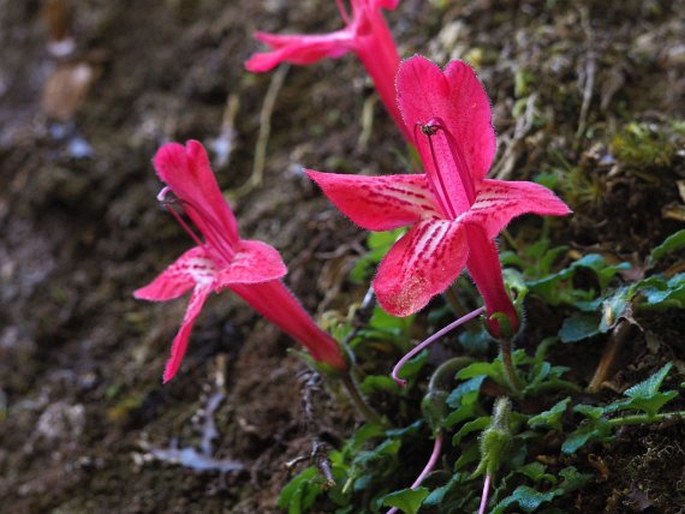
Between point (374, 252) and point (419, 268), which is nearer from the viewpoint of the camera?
point (419, 268)

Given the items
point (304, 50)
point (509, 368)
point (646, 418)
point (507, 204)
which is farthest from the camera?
point (304, 50)

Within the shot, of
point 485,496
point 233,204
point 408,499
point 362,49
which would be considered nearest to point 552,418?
point 485,496

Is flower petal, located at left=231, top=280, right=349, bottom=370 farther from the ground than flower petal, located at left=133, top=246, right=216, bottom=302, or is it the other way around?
flower petal, located at left=133, top=246, right=216, bottom=302

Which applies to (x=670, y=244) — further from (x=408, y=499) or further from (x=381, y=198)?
(x=408, y=499)

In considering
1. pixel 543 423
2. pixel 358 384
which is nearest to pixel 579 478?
pixel 543 423

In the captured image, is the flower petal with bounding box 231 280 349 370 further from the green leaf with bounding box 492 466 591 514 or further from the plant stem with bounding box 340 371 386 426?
the green leaf with bounding box 492 466 591 514

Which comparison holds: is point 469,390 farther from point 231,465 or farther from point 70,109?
point 70,109

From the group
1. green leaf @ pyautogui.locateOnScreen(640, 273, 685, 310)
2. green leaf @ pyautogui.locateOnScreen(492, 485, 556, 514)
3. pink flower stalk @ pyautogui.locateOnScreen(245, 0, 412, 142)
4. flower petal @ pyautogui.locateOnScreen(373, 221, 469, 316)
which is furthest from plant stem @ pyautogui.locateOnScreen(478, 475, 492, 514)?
pink flower stalk @ pyautogui.locateOnScreen(245, 0, 412, 142)
